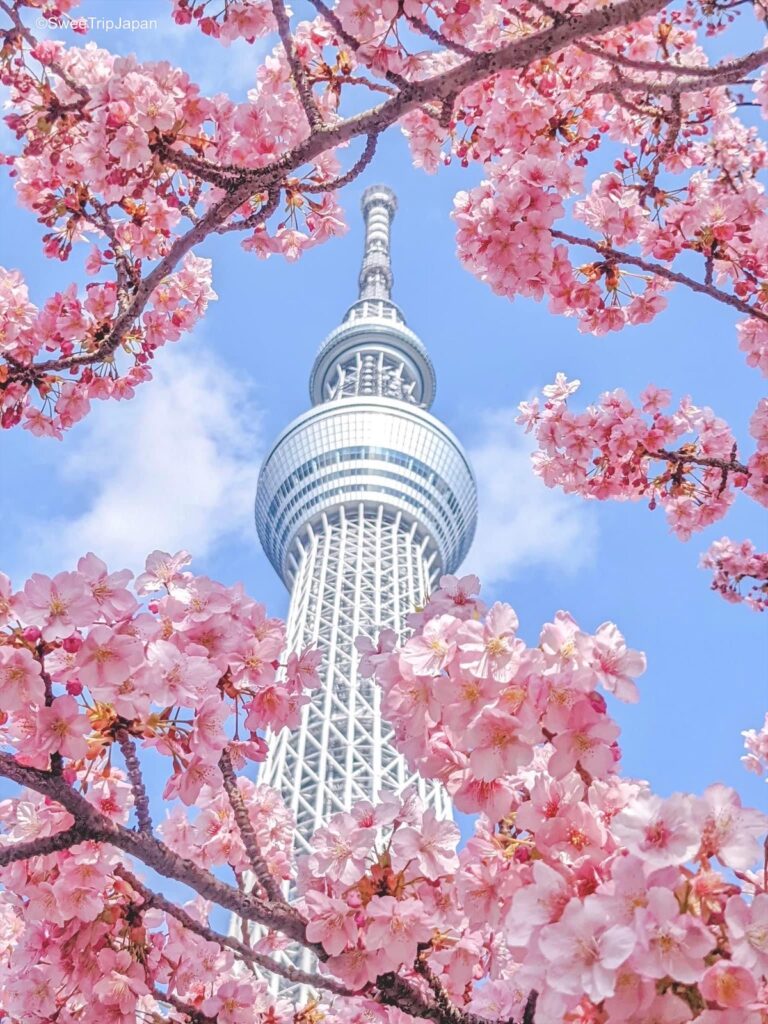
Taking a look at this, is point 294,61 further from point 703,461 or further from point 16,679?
point 703,461

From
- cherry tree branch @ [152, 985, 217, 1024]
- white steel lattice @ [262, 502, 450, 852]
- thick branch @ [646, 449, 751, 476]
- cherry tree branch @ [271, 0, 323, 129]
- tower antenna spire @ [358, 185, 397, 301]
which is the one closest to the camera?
cherry tree branch @ [152, 985, 217, 1024]

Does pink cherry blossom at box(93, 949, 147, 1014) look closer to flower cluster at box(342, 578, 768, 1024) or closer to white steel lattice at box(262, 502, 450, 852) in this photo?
flower cluster at box(342, 578, 768, 1024)

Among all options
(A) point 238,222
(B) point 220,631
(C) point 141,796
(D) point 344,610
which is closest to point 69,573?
(B) point 220,631

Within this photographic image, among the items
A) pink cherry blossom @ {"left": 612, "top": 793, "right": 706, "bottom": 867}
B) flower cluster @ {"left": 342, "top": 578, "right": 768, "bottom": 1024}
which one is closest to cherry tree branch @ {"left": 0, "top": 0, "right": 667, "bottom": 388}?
flower cluster @ {"left": 342, "top": 578, "right": 768, "bottom": 1024}

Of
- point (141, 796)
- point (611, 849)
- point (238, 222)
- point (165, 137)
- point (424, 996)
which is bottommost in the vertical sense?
point (424, 996)

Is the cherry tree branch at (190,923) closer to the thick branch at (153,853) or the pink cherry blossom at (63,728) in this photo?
the thick branch at (153,853)

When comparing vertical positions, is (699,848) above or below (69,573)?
below

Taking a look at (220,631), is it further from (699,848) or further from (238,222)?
(238,222)
